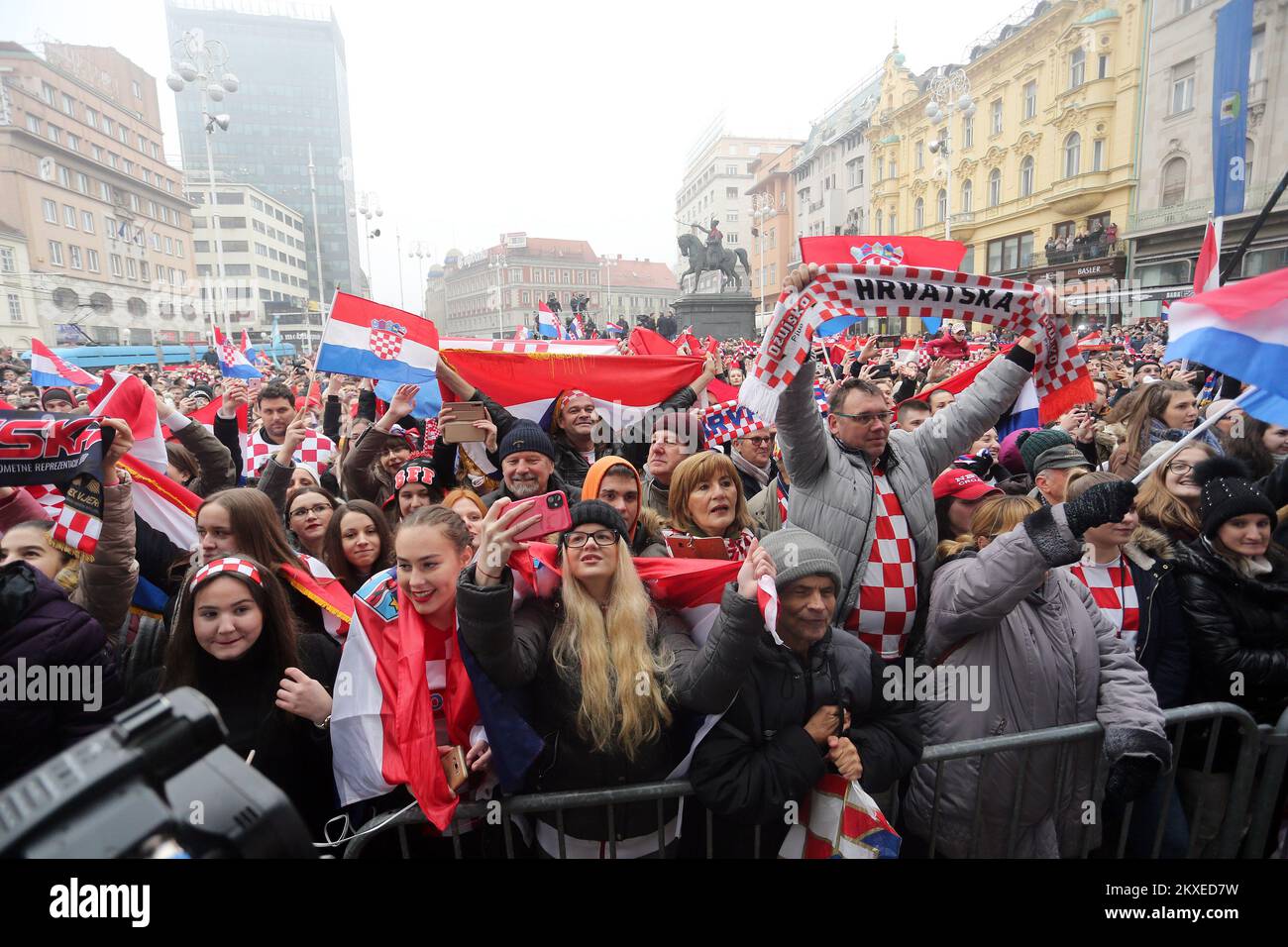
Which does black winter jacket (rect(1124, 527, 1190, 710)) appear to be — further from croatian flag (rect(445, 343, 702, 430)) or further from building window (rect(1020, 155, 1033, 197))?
building window (rect(1020, 155, 1033, 197))

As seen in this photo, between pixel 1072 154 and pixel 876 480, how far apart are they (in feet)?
129

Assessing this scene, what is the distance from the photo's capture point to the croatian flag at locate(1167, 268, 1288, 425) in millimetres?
2949

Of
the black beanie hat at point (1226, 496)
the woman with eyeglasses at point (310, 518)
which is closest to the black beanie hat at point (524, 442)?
the woman with eyeglasses at point (310, 518)

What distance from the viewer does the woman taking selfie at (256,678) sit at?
226 cm

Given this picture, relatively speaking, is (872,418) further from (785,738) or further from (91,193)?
(91,193)

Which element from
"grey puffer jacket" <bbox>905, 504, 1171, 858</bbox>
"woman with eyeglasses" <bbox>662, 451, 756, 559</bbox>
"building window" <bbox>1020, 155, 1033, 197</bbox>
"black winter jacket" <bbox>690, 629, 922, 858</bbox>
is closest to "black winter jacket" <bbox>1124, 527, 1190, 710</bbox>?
"grey puffer jacket" <bbox>905, 504, 1171, 858</bbox>

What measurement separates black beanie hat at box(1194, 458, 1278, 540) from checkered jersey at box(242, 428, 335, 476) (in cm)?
526

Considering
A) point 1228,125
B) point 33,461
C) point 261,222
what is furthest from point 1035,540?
point 261,222

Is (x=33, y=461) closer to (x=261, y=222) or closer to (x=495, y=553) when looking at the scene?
(x=495, y=553)

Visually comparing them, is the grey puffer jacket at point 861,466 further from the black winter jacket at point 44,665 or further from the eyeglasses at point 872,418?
the black winter jacket at point 44,665

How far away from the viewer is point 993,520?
3.00 m

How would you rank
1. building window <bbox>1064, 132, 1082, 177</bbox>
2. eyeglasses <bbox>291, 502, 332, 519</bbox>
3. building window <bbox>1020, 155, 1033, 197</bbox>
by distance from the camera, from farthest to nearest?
building window <bbox>1020, 155, 1033, 197</bbox> → building window <bbox>1064, 132, 1082, 177</bbox> → eyeglasses <bbox>291, 502, 332, 519</bbox>

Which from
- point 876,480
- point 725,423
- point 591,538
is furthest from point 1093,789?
point 725,423
